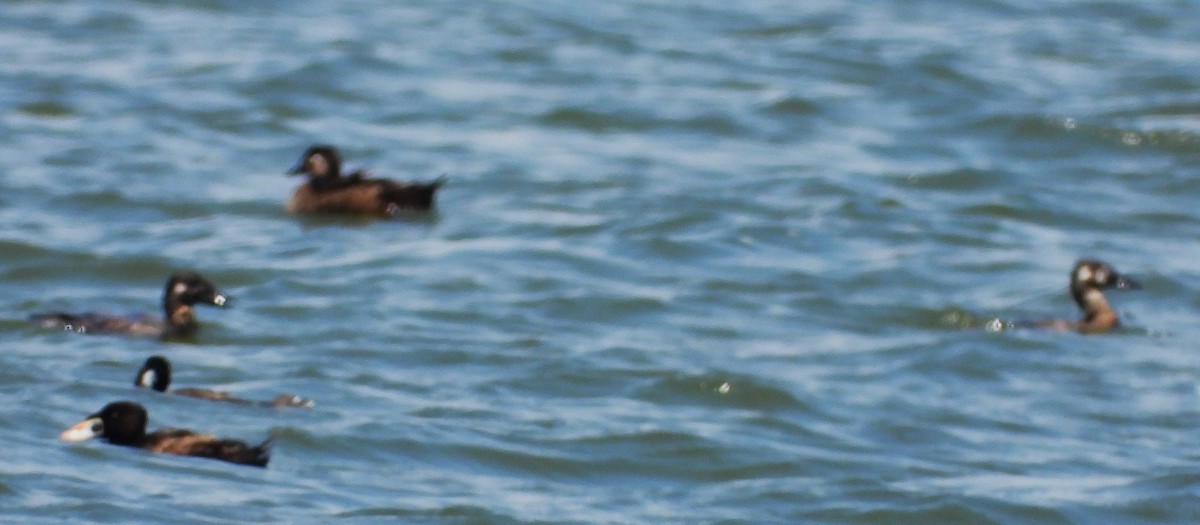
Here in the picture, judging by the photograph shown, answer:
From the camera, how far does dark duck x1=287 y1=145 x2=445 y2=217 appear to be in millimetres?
15688

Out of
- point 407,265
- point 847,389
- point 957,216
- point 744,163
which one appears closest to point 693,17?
point 744,163

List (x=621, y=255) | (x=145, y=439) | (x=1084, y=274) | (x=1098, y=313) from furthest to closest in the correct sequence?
(x=621, y=255) < (x=1084, y=274) < (x=1098, y=313) < (x=145, y=439)

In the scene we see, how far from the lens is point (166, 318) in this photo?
40.4 ft

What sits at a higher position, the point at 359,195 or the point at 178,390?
the point at 359,195

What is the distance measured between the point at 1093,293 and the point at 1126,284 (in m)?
0.44

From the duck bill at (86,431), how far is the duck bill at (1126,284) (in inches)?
255

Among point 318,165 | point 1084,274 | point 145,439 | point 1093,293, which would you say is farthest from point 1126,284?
point 145,439

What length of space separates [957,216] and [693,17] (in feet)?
27.9

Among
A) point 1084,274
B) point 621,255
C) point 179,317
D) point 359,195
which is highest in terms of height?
point 359,195

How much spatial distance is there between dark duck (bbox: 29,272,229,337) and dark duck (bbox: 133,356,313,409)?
4.03 feet

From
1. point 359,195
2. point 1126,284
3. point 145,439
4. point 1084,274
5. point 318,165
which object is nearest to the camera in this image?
point 145,439

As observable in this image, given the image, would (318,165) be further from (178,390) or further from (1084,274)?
(178,390)

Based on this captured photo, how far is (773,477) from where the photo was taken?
1006 cm

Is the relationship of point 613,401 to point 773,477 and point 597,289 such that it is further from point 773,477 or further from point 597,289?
point 597,289
